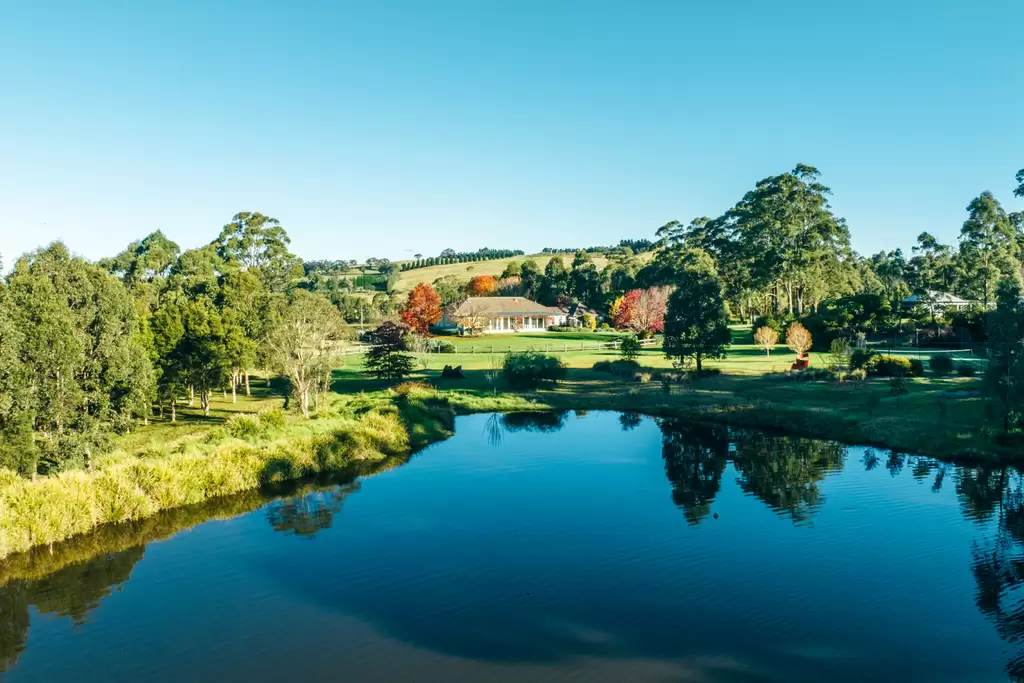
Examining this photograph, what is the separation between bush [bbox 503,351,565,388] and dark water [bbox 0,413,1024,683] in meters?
22.6

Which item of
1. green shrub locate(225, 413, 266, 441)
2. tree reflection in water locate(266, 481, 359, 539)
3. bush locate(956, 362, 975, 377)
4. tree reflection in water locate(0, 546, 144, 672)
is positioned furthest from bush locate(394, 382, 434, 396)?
bush locate(956, 362, 975, 377)

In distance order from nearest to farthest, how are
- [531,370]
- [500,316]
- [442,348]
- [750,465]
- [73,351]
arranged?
[73,351] → [750,465] → [531,370] → [442,348] → [500,316]

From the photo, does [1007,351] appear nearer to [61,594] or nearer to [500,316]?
[61,594]

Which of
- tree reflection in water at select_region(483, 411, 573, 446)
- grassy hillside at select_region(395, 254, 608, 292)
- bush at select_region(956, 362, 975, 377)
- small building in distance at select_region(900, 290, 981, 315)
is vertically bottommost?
tree reflection in water at select_region(483, 411, 573, 446)

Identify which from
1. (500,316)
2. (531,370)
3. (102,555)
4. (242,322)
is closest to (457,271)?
(500,316)

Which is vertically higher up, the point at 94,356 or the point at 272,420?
the point at 94,356

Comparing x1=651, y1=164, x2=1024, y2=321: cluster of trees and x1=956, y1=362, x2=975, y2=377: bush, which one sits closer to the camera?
x1=956, y1=362, x2=975, y2=377: bush

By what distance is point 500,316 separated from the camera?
323 ft

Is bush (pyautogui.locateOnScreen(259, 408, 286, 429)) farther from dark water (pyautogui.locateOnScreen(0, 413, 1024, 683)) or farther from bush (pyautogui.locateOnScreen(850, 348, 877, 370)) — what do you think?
bush (pyautogui.locateOnScreen(850, 348, 877, 370))

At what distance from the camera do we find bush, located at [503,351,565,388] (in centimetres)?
5009

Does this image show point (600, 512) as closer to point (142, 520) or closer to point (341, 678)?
point (341, 678)

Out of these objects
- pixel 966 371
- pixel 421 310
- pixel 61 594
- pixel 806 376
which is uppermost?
pixel 421 310

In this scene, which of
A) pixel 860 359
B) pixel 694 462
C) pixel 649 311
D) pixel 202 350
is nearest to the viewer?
pixel 694 462

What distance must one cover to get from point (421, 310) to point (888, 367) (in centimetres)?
5601
